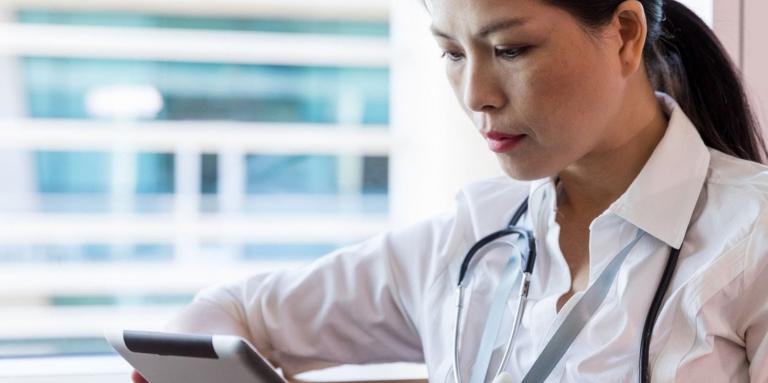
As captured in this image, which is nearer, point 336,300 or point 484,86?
point 484,86

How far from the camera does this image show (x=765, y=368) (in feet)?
3.13

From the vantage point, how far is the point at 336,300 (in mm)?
1347

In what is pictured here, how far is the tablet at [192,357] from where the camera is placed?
90 cm

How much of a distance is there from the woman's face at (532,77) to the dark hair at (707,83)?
168 mm

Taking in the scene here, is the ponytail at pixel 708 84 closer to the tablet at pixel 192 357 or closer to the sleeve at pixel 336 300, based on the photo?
the sleeve at pixel 336 300

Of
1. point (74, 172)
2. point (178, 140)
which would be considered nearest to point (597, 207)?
point (178, 140)

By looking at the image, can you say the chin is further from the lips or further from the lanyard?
the lanyard

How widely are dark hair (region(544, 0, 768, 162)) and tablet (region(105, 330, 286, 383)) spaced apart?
61cm

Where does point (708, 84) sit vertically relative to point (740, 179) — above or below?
above

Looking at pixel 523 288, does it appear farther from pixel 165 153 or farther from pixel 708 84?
pixel 165 153

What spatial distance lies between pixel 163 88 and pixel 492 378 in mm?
4167

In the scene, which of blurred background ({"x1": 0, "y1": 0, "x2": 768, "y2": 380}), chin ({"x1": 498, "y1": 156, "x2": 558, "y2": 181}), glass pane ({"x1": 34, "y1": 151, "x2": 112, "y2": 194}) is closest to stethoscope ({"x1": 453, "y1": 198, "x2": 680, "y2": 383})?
chin ({"x1": 498, "y1": 156, "x2": 558, "y2": 181})

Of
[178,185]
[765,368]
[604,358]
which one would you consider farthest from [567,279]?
[178,185]

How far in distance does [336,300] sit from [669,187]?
50cm
